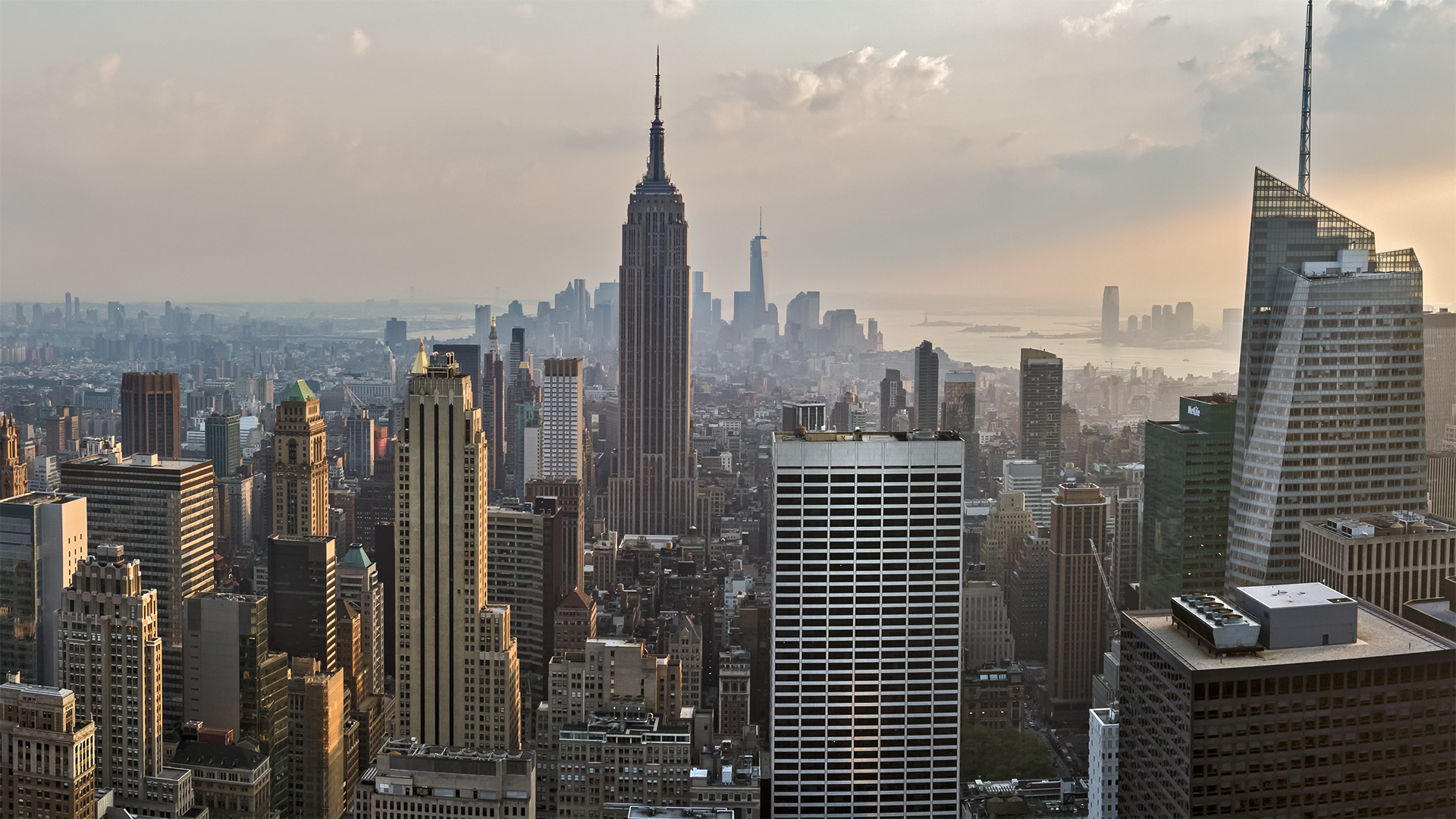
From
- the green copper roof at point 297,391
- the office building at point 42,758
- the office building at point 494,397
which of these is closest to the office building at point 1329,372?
the office building at point 42,758

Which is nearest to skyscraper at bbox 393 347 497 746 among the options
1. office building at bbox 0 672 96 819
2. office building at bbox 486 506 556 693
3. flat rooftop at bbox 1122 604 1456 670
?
office building at bbox 486 506 556 693

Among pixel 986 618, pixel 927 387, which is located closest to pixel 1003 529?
pixel 986 618

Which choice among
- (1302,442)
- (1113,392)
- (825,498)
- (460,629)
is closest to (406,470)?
(460,629)

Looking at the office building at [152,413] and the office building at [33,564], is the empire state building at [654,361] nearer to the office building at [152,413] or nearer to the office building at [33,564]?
the office building at [152,413]

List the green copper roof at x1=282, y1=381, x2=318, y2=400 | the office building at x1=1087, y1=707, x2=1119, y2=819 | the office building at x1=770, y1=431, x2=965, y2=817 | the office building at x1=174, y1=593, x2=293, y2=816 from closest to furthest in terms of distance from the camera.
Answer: the office building at x1=1087, y1=707, x2=1119, y2=819
the office building at x1=770, y1=431, x2=965, y2=817
the office building at x1=174, y1=593, x2=293, y2=816
the green copper roof at x1=282, y1=381, x2=318, y2=400

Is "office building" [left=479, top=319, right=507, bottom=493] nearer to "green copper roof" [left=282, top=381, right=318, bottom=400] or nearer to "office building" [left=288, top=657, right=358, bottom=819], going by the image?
"green copper roof" [left=282, top=381, right=318, bottom=400]

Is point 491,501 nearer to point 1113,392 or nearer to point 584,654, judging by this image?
point 584,654

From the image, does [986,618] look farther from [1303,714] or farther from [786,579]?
[1303,714]

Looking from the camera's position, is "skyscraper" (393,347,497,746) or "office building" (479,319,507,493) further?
"office building" (479,319,507,493)
